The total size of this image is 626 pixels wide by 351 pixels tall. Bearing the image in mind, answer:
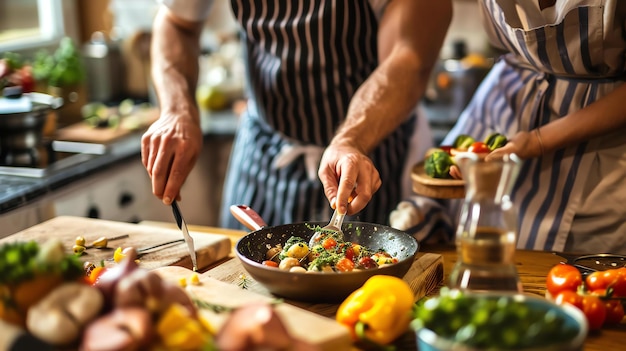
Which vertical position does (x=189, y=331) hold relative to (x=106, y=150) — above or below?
above

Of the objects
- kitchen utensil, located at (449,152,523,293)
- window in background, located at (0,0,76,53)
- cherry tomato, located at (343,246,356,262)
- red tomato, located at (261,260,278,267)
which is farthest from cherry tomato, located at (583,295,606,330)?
window in background, located at (0,0,76,53)

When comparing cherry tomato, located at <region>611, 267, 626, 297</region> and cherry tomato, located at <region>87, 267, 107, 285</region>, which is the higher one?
cherry tomato, located at <region>611, 267, 626, 297</region>

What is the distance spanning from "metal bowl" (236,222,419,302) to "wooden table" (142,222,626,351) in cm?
4

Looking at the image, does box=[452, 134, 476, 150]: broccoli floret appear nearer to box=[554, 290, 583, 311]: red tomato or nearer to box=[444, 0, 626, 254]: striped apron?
box=[444, 0, 626, 254]: striped apron

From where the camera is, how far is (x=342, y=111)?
2.15 metres

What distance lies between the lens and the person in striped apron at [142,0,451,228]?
1.80 metres

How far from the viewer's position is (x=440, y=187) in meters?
1.71

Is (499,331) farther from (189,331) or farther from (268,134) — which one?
(268,134)

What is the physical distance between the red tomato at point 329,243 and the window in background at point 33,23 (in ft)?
6.92

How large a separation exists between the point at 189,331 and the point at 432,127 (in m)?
2.03

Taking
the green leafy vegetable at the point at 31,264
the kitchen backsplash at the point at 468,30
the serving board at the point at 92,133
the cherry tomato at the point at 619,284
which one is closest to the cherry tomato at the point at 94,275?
the green leafy vegetable at the point at 31,264

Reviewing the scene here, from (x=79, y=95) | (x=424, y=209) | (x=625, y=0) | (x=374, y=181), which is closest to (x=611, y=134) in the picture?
(x=625, y=0)

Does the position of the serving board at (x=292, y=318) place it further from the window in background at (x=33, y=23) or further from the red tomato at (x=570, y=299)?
the window in background at (x=33, y=23)

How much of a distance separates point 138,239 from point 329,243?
1.61ft
